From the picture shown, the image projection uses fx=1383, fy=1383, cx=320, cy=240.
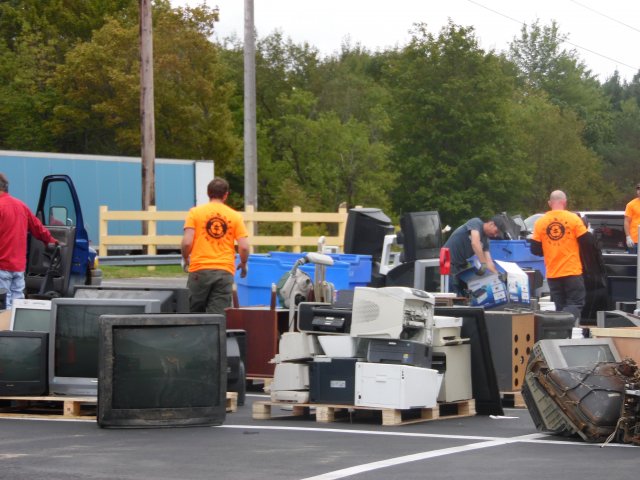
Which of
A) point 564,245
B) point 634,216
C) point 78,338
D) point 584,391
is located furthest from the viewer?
point 634,216

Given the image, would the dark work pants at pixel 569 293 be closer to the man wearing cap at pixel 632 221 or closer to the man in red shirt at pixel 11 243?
the man wearing cap at pixel 632 221

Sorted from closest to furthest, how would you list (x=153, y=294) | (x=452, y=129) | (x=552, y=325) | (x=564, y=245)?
1. (x=153, y=294)
2. (x=552, y=325)
3. (x=564, y=245)
4. (x=452, y=129)

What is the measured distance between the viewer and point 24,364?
467 inches

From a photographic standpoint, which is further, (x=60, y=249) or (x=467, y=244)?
(x=60, y=249)

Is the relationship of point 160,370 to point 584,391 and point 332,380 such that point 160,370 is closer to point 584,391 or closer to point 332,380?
point 332,380

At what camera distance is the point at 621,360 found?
10898 mm

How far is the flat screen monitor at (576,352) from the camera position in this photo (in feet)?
35.0

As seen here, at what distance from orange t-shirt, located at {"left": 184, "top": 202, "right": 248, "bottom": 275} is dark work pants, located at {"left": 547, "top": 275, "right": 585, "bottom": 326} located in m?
4.39

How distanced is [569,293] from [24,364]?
702cm

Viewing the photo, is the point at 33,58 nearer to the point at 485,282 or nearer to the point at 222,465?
the point at 485,282

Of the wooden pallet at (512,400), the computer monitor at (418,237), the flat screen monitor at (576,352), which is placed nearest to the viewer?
the flat screen monitor at (576,352)

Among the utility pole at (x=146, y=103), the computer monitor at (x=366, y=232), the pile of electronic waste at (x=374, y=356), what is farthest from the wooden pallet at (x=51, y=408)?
the utility pole at (x=146, y=103)

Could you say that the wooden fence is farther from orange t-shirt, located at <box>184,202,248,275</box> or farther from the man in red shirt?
orange t-shirt, located at <box>184,202,248,275</box>

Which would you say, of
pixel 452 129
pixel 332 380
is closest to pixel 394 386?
pixel 332 380
